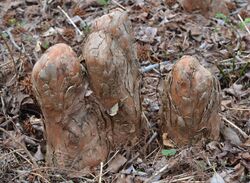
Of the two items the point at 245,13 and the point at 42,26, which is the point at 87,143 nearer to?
the point at 42,26

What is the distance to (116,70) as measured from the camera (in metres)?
3.14

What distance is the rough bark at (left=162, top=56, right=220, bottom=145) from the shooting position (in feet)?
10.5

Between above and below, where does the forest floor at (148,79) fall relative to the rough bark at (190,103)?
below

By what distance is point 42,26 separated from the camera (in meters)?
5.47

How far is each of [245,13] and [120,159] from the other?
289 cm

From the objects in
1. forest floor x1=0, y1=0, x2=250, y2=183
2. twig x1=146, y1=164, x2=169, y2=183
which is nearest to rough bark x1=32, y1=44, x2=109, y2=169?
forest floor x1=0, y1=0, x2=250, y2=183

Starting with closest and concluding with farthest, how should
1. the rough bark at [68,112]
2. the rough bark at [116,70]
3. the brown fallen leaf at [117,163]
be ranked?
the rough bark at [68,112]
the rough bark at [116,70]
the brown fallen leaf at [117,163]

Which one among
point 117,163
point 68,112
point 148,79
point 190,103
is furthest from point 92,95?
point 148,79

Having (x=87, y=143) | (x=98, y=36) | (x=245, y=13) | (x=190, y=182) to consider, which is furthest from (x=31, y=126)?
(x=245, y=13)

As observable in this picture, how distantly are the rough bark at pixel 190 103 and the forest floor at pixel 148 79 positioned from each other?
0.33 feet

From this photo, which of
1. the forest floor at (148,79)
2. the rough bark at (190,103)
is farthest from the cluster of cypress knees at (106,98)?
the forest floor at (148,79)

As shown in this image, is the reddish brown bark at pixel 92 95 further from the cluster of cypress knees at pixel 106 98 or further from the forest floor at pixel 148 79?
the forest floor at pixel 148 79

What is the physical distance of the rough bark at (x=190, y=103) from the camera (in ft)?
10.5

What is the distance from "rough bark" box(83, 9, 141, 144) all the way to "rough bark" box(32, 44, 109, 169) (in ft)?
0.24
